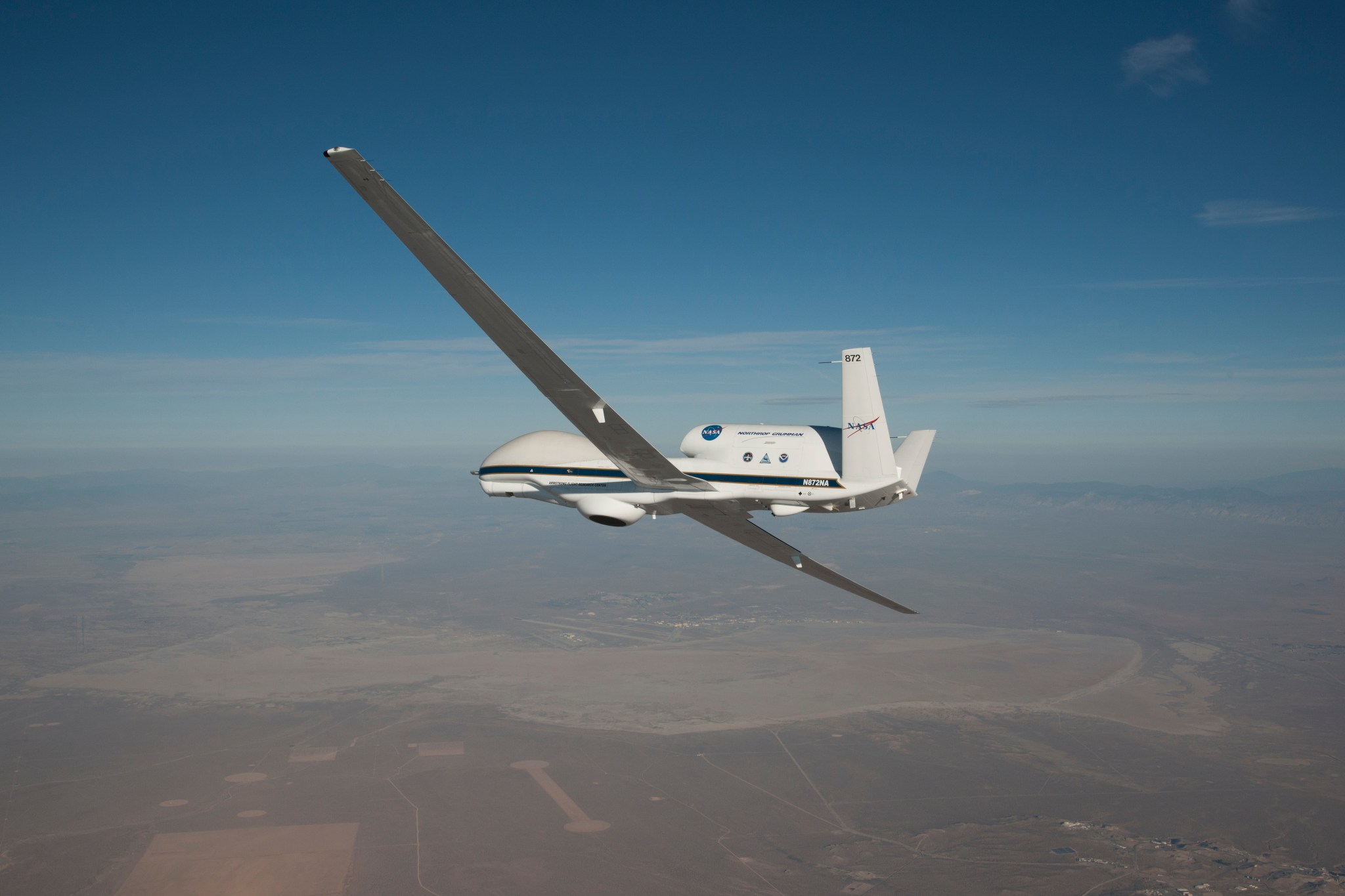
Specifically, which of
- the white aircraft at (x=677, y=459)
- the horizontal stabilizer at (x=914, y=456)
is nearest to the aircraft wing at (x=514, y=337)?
the white aircraft at (x=677, y=459)

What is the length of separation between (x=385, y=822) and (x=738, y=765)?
272ft

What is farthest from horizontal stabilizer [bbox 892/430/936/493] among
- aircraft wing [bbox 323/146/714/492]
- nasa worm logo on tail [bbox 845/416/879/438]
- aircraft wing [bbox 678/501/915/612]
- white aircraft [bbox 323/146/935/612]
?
aircraft wing [bbox 323/146/714/492]

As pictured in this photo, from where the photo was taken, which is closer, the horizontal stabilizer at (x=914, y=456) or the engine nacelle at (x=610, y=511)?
the horizontal stabilizer at (x=914, y=456)

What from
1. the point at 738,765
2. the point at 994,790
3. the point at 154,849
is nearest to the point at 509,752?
the point at 738,765

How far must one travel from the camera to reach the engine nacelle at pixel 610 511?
21125mm

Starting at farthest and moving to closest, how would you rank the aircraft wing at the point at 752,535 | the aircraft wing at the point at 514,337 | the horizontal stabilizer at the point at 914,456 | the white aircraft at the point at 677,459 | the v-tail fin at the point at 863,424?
1. the aircraft wing at the point at 752,535
2. the horizontal stabilizer at the point at 914,456
3. the v-tail fin at the point at 863,424
4. the white aircraft at the point at 677,459
5. the aircraft wing at the point at 514,337

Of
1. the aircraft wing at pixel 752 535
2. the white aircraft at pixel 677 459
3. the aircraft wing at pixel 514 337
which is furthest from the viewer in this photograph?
the aircraft wing at pixel 752 535

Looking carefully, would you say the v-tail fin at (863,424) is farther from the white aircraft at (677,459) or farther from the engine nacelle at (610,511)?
the engine nacelle at (610,511)

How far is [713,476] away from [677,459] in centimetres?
119

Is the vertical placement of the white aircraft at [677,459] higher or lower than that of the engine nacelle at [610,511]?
higher

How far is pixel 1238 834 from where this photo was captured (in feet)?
557

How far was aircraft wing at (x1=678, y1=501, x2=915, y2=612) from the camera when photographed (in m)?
21.1

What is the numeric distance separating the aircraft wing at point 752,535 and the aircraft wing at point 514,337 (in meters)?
1.64

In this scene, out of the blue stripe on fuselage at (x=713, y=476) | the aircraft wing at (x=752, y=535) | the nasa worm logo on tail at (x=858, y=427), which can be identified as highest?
the nasa worm logo on tail at (x=858, y=427)
